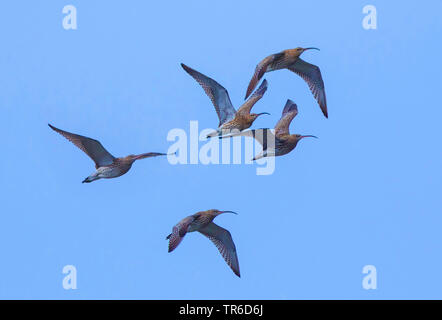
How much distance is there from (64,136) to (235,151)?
9.01ft

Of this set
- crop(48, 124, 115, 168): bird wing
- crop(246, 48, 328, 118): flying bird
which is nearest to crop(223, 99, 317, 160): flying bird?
crop(246, 48, 328, 118): flying bird

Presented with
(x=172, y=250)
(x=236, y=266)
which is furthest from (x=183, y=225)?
(x=236, y=266)

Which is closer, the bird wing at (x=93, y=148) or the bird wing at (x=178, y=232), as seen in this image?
the bird wing at (x=178, y=232)

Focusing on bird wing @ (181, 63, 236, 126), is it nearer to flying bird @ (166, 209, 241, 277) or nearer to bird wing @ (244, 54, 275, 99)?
bird wing @ (244, 54, 275, 99)

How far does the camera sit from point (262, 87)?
624 inches

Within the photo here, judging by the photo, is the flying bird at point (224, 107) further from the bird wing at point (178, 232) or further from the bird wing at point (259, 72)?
the bird wing at point (178, 232)

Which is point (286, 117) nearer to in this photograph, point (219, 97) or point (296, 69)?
point (296, 69)

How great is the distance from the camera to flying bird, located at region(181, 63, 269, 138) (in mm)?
15172

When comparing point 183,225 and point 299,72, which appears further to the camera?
point 299,72

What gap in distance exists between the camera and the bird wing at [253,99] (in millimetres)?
15289

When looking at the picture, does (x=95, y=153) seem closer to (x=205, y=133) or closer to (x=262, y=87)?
(x=205, y=133)

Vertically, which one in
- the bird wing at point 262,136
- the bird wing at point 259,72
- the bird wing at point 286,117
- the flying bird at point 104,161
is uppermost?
the bird wing at point 259,72

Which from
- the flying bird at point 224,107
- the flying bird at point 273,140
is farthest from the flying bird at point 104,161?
the flying bird at point 273,140

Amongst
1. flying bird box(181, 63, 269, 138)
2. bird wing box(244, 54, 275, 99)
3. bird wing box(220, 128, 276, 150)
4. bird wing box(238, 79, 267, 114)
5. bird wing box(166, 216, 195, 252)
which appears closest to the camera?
bird wing box(166, 216, 195, 252)
